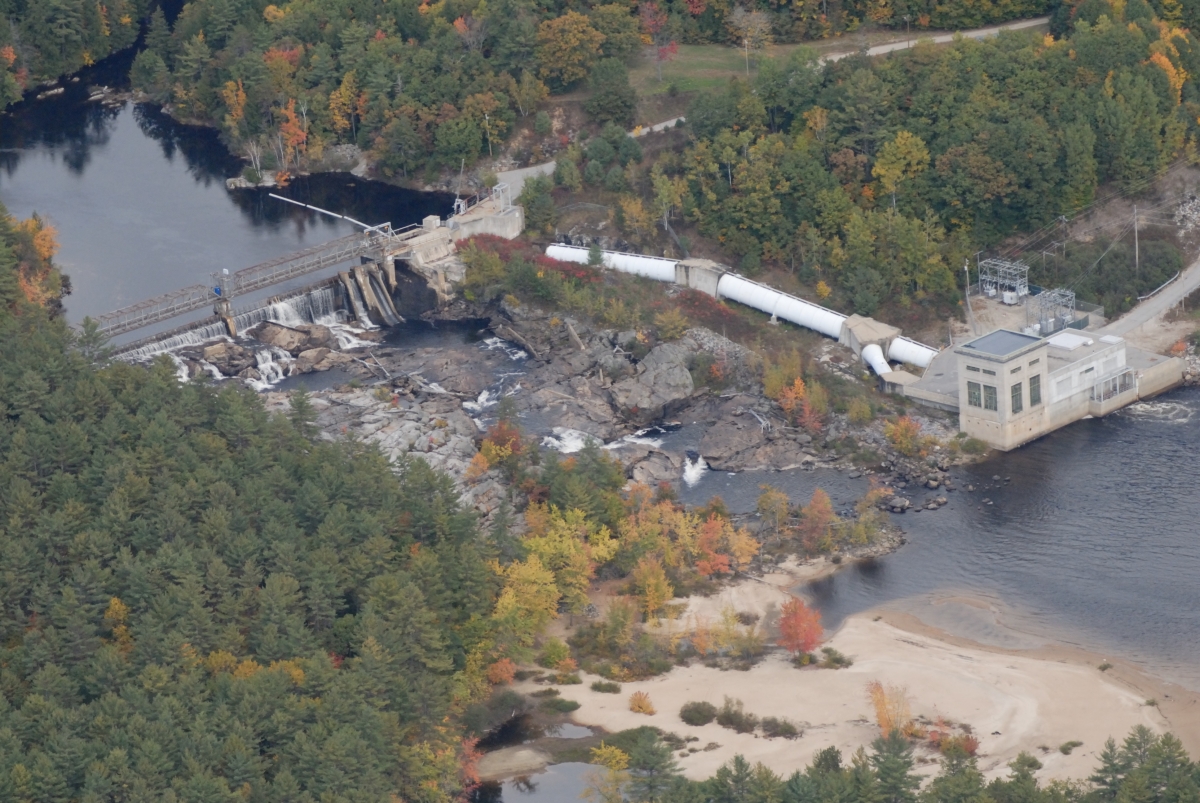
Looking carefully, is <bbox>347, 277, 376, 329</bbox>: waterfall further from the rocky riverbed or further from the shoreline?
the shoreline

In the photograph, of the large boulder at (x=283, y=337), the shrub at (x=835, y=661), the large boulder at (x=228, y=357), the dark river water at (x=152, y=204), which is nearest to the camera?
the shrub at (x=835, y=661)

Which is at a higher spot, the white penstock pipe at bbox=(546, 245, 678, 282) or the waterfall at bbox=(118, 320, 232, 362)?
the waterfall at bbox=(118, 320, 232, 362)

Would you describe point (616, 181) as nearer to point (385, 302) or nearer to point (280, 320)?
point (385, 302)

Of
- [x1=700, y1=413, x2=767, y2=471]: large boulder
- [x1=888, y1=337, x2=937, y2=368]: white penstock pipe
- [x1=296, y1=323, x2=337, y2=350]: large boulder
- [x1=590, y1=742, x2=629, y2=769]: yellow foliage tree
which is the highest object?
[x1=296, y1=323, x2=337, y2=350]: large boulder

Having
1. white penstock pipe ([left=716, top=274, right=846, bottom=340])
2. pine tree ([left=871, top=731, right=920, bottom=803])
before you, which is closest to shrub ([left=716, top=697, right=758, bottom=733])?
pine tree ([left=871, top=731, right=920, bottom=803])

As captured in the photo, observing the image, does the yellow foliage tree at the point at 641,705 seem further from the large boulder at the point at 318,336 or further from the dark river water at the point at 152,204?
the dark river water at the point at 152,204

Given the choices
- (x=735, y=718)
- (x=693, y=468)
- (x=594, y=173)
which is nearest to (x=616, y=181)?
(x=594, y=173)

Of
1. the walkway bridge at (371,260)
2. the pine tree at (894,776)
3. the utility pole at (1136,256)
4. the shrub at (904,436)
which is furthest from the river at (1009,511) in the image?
the pine tree at (894,776)

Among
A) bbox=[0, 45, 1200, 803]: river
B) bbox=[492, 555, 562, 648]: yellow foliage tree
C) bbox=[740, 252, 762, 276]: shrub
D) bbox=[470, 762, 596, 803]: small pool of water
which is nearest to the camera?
bbox=[470, 762, 596, 803]: small pool of water
